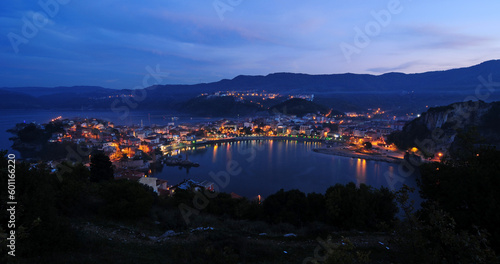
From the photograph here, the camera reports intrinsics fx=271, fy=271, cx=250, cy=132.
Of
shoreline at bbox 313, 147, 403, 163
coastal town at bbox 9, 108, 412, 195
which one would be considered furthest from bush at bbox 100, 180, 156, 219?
shoreline at bbox 313, 147, 403, 163

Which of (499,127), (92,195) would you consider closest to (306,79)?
(499,127)

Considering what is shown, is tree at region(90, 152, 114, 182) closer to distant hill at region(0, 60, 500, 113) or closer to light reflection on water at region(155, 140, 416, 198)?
light reflection on water at region(155, 140, 416, 198)

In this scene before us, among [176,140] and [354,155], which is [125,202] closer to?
[354,155]

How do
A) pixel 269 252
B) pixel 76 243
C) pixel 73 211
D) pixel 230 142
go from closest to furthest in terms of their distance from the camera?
pixel 76 243 < pixel 269 252 < pixel 73 211 < pixel 230 142

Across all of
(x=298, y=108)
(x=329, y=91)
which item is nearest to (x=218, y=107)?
(x=298, y=108)

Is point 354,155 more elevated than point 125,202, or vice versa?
point 125,202

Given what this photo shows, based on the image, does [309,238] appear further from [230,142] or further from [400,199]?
[230,142]
